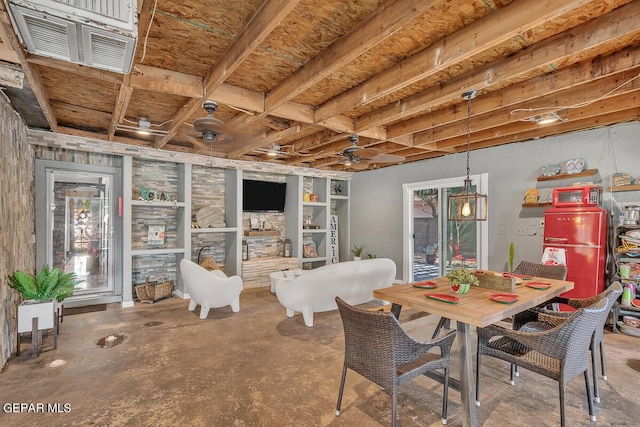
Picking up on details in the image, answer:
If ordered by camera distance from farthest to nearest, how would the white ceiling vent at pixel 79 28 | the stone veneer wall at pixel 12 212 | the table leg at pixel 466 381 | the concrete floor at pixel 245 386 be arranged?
the stone veneer wall at pixel 12 212 < the concrete floor at pixel 245 386 < the table leg at pixel 466 381 < the white ceiling vent at pixel 79 28

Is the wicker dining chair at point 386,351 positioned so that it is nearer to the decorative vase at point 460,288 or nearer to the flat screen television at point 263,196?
the decorative vase at point 460,288

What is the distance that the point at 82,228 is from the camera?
16.2 ft

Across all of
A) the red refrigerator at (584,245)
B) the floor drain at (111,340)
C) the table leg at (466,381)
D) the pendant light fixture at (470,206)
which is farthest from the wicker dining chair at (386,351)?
the red refrigerator at (584,245)

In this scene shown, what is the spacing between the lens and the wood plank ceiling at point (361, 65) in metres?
1.93

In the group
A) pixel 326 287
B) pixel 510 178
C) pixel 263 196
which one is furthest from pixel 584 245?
pixel 263 196

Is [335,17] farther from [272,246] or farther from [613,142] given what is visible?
[272,246]

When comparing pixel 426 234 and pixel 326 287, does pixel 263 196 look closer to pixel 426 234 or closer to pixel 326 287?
pixel 326 287

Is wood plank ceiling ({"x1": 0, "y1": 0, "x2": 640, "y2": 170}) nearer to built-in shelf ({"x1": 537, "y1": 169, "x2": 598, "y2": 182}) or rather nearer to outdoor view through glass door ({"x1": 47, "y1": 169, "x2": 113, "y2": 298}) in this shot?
built-in shelf ({"x1": 537, "y1": 169, "x2": 598, "y2": 182})

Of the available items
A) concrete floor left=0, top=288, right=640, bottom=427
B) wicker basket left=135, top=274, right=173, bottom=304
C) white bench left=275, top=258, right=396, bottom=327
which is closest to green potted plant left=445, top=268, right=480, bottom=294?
concrete floor left=0, top=288, right=640, bottom=427

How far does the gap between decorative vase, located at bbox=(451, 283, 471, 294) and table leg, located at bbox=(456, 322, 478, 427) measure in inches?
20.0

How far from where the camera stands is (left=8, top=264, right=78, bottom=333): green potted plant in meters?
3.09

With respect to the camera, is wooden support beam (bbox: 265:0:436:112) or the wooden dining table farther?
the wooden dining table

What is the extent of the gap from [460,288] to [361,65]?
210cm

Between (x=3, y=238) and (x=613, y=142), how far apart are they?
6.94m
